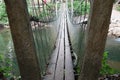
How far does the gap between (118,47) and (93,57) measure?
8830 mm

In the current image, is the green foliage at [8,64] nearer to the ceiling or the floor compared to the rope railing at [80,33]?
nearer to the floor

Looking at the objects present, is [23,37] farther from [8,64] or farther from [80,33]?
[8,64]

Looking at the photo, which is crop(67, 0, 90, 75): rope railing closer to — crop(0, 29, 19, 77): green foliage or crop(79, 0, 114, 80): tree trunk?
crop(79, 0, 114, 80): tree trunk

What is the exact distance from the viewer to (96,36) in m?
1.61

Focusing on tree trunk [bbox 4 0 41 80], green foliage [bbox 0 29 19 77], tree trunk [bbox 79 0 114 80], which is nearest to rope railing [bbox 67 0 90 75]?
tree trunk [bbox 79 0 114 80]

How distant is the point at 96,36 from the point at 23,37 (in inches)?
17.6

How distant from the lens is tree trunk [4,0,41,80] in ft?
4.98

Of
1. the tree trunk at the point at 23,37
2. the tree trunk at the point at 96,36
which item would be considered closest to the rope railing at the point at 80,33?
the tree trunk at the point at 96,36

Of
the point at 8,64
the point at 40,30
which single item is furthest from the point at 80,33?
the point at 8,64

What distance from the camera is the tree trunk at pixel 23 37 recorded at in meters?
1.52

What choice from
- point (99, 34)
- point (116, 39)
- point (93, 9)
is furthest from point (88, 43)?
point (116, 39)

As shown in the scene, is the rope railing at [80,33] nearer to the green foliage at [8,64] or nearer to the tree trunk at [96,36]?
the tree trunk at [96,36]

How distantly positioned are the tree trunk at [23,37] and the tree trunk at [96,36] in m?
0.34

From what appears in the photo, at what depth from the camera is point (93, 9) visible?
1554 mm
